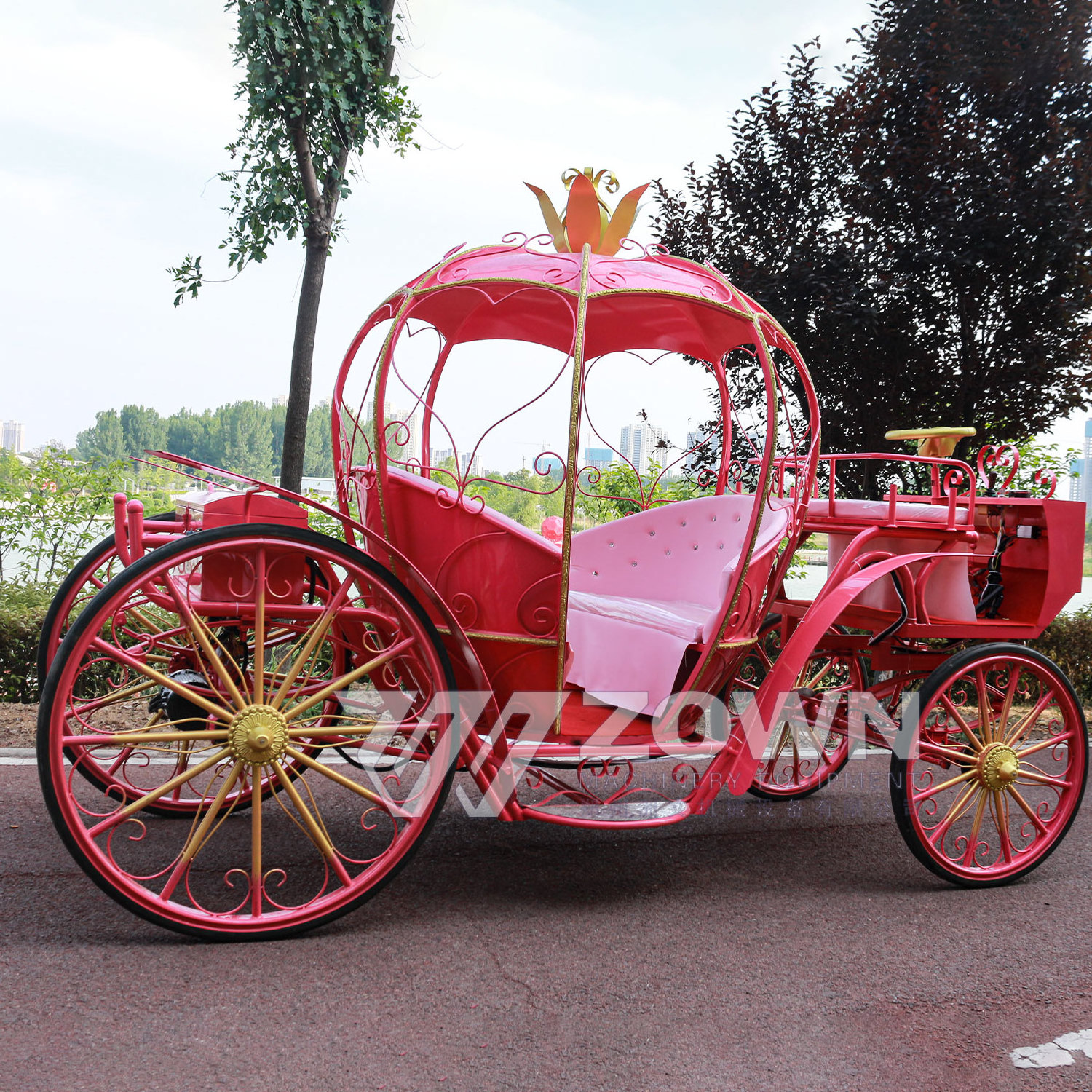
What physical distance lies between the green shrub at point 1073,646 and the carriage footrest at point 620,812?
3.87 meters

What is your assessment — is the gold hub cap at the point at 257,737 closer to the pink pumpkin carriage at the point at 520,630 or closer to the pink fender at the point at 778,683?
the pink pumpkin carriage at the point at 520,630

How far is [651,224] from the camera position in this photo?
621 cm

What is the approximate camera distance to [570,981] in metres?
2.53

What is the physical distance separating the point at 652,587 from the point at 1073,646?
359cm

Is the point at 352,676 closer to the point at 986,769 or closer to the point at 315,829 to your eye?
the point at 315,829

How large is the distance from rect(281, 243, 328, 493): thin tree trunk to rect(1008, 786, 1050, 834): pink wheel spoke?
3881 millimetres

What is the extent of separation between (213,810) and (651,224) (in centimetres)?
489

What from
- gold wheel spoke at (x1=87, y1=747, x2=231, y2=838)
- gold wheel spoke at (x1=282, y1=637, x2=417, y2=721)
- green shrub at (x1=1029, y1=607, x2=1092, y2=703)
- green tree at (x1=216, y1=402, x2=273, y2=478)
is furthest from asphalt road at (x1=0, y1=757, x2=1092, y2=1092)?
green tree at (x1=216, y1=402, x2=273, y2=478)

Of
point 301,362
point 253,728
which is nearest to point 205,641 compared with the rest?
point 253,728

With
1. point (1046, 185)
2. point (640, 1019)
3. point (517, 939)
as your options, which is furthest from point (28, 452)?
point (1046, 185)

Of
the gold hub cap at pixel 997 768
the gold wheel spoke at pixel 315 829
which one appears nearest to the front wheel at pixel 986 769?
the gold hub cap at pixel 997 768

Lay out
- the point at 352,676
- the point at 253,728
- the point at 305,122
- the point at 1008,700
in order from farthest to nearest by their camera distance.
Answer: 1. the point at 305,122
2. the point at 1008,700
3. the point at 352,676
4. the point at 253,728

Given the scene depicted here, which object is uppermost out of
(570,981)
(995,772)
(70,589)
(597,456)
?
(597,456)

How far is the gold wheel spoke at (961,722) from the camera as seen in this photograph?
3232 mm
